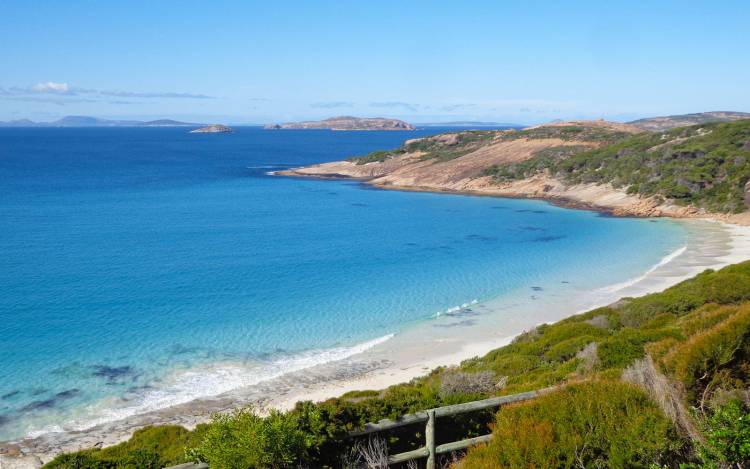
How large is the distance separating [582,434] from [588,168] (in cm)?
7102

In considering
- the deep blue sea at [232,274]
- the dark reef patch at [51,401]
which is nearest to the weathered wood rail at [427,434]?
the deep blue sea at [232,274]

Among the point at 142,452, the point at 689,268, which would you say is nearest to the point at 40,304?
the point at 142,452

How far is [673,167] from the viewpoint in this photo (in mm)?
63719

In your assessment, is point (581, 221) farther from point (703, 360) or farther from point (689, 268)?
point (703, 360)

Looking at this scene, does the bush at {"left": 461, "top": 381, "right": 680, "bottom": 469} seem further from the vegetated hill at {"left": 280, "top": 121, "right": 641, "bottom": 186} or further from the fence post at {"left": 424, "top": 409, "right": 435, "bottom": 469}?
the vegetated hill at {"left": 280, "top": 121, "right": 641, "bottom": 186}

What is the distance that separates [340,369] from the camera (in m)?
21.3

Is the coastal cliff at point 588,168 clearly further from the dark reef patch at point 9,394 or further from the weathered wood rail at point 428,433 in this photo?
the dark reef patch at point 9,394

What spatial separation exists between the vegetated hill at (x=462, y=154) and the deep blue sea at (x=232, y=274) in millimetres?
11022

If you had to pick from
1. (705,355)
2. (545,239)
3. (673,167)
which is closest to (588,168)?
(673,167)

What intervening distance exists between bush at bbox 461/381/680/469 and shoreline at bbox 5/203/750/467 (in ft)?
38.3

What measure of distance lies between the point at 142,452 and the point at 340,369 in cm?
1311

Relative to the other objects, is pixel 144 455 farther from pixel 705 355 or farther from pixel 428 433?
pixel 705 355

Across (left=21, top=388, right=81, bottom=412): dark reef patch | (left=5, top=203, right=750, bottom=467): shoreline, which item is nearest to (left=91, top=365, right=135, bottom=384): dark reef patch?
(left=21, top=388, right=81, bottom=412): dark reef patch

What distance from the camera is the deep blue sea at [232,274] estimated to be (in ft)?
67.3
